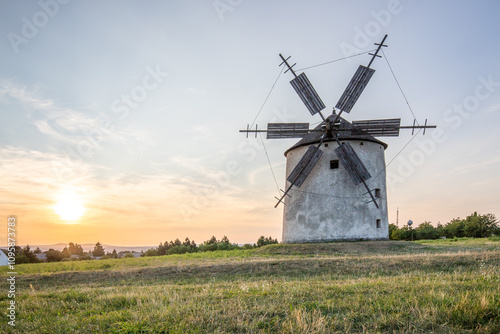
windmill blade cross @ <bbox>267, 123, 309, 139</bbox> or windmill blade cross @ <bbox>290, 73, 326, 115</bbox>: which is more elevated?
windmill blade cross @ <bbox>290, 73, 326, 115</bbox>

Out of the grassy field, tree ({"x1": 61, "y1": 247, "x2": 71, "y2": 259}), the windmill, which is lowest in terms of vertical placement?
tree ({"x1": 61, "y1": 247, "x2": 71, "y2": 259})

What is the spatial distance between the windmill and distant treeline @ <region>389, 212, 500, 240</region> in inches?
476

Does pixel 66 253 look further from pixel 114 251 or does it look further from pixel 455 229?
pixel 455 229

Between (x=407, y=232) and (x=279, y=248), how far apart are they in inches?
736

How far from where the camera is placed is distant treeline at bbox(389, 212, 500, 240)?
3216 centimetres

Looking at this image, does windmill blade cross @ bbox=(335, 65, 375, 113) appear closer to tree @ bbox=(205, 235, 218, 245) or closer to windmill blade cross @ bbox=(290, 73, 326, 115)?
windmill blade cross @ bbox=(290, 73, 326, 115)

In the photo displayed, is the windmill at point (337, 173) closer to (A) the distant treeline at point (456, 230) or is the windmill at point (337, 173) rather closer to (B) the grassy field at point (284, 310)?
(A) the distant treeline at point (456, 230)

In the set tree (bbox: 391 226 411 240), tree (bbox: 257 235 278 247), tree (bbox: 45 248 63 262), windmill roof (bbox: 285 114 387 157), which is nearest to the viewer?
windmill roof (bbox: 285 114 387 157)

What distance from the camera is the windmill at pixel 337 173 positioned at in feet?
73.8

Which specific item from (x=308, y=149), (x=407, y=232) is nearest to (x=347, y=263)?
(x=308, y=149)

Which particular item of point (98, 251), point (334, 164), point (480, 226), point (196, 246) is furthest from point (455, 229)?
point (98, 251)

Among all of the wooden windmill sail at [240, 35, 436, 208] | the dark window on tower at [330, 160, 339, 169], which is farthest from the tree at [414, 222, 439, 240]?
the dark window on tower at [330, 160, 339, 169]

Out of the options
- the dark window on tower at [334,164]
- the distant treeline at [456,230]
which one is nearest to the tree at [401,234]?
the distant treeline at [456,230]

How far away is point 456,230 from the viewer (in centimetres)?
3397
